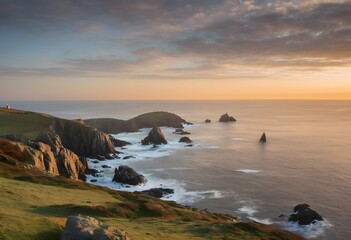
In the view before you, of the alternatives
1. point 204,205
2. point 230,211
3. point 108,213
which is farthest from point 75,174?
point 108,213

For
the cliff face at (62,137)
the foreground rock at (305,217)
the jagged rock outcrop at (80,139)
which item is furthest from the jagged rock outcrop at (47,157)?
the foreground rock at (305,217)

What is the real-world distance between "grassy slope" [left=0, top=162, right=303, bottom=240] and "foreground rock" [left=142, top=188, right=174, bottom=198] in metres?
30.0

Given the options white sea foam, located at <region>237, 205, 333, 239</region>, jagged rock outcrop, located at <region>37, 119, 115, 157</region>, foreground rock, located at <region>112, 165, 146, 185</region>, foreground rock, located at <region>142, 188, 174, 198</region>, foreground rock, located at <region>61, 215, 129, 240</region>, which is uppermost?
foreground rock, located at <region>61, 215, 129, 240</region>

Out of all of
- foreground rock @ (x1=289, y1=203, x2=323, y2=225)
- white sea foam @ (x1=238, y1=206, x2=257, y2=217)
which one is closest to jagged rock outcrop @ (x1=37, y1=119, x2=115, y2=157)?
white sea foam @ (x1=238, y1=206, x2=257, y2=217)

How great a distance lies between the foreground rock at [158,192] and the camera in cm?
8506

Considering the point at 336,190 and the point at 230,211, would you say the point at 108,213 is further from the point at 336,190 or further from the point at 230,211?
the point at 336,190

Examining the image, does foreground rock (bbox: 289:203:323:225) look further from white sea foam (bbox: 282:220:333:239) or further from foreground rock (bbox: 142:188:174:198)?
foreground rock (bbox: 142:188:174:198)

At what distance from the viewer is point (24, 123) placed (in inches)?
5177

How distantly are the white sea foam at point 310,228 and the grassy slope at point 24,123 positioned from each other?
8415 centimetres

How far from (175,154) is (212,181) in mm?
46441

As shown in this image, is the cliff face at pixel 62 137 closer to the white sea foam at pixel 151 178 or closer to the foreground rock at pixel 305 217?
the white sea foam at pixel 151 178

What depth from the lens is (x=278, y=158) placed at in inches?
5295

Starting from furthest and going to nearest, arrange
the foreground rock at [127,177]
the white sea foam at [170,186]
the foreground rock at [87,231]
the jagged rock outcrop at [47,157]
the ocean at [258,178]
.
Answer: the foreground rock at [127,177] < the white sea foam at [170,186] < the jagged rock outcrop at [47,157] < the ocean at [258,178] < the foreground rock at [87,231]

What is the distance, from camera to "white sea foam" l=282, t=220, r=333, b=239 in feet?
205
